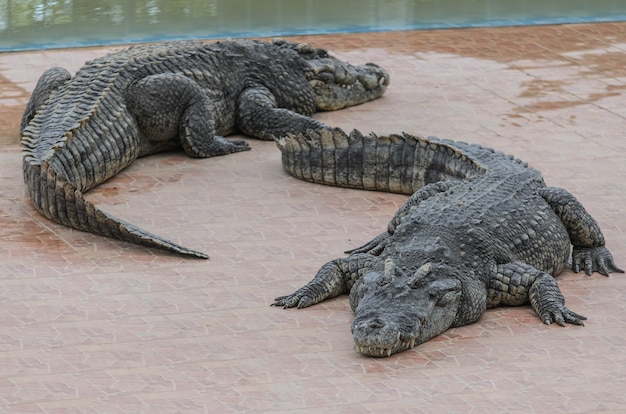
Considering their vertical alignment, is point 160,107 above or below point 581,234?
above

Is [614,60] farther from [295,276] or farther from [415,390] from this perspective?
[415,390]

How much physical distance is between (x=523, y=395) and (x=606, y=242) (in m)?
2.23

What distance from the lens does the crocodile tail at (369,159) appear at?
8164 millimetres

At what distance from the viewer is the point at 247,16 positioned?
1417cm

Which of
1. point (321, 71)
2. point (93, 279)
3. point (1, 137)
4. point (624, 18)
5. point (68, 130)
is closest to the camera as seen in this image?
point (93, 279)

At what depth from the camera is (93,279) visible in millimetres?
6828

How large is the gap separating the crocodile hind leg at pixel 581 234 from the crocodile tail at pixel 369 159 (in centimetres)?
109

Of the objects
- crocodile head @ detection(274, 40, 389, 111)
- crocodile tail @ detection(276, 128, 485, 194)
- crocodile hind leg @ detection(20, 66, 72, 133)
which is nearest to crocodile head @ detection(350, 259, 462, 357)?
crocodile tail @ detection(276, 128, 485, 194)

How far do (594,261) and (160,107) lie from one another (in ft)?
11.2

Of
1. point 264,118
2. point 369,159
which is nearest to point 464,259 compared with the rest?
point 369,159

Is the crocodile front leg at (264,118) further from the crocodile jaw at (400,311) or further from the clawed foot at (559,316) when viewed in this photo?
the clawed foot at (559,316)

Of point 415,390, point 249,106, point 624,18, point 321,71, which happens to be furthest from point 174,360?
point 624,18

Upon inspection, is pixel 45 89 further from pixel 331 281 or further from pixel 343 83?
pixel 331 281

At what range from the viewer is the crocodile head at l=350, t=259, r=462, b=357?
19.1 feet
